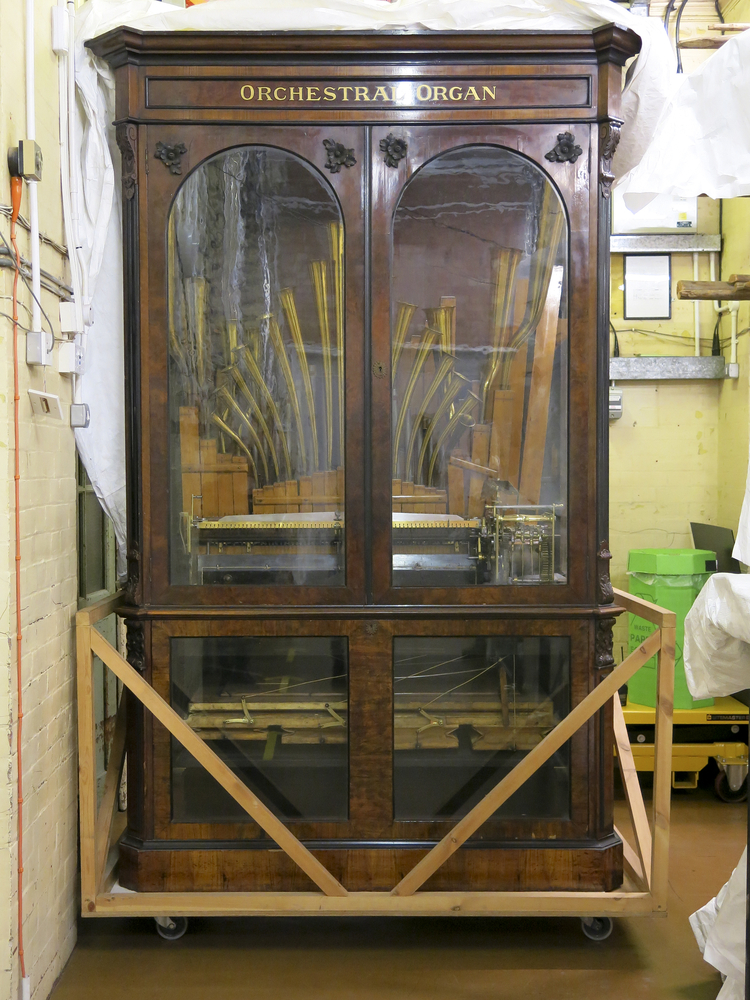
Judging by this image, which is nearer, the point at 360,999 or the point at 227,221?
the point at 360,999

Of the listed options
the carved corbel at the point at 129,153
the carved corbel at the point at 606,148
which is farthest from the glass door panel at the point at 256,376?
the carved corbel at the point at 606,148

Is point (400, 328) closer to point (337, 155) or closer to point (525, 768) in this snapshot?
point (337, 155)

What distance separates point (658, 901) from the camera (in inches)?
88.2

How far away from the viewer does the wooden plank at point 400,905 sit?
2.24 m

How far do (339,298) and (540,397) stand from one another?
26.2 inches

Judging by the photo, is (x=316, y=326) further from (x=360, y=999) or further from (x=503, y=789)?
(x=360, y=999)

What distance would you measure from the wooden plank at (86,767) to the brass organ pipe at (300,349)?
2.73 ft

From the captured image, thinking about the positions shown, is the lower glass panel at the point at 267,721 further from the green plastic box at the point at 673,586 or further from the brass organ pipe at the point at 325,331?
the green plastic box at the point at 673,586

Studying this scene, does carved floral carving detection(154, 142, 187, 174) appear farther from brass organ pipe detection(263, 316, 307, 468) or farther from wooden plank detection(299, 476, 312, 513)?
wooden plank detection(299, 476, 312, 513)

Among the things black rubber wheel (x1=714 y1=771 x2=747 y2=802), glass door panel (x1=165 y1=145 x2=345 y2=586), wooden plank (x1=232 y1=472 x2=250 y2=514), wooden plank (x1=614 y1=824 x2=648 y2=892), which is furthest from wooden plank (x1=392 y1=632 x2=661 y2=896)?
black rubber wheel (x1=714 y1=771 x2=747 y2=802)

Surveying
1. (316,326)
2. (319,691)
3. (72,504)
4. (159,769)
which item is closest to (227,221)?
(316,326)

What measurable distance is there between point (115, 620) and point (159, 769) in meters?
0.90

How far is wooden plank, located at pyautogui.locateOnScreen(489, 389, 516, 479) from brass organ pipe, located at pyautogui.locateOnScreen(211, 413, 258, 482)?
0.71 meters

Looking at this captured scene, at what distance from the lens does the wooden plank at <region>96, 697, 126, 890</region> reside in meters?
2.33
